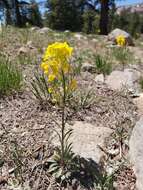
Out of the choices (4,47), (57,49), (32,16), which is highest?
(57,49)

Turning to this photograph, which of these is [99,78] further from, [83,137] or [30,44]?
[30,44]

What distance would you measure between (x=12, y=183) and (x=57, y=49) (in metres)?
1.13

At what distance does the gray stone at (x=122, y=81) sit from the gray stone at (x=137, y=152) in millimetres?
1841

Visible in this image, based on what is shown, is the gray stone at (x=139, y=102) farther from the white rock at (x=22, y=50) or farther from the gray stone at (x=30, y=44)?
the gray stone at (x=30, y=44)

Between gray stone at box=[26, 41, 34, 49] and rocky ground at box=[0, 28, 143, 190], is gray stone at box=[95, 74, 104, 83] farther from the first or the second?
gray stone at box=[26, 41, 34, 49]

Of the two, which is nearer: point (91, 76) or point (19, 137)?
point (19, 137)

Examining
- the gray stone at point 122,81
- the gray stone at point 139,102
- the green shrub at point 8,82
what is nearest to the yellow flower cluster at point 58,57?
the green shrub at point 8,82

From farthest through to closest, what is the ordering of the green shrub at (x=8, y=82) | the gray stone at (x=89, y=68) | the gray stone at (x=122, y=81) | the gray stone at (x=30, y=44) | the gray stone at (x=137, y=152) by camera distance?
1. the gray stone at (x=30, y=44)
2. the gray stone at (x=89, y=68)
3. the gray stone at (x=122, y=81)
4. the green shrub at (x=8, y=82)
5. the gray stone at (x=137, y=152)

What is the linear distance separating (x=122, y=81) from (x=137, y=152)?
2.41 m

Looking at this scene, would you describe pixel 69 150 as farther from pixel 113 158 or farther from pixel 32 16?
pixel 32 16

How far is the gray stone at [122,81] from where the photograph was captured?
565cm

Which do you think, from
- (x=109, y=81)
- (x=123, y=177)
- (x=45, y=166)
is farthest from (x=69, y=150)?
(x=109, y=81)

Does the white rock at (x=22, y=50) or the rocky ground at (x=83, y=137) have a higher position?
the white rock at (x=22, y=50)

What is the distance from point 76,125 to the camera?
417cm
